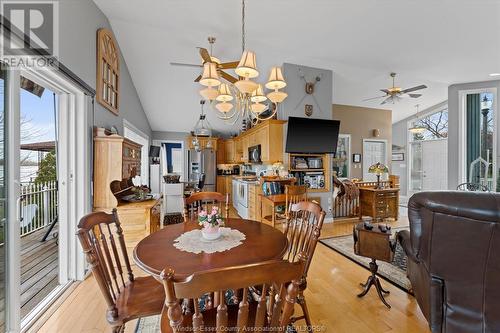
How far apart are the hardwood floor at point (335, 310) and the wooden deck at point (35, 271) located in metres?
0.29

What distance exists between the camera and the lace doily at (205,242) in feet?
4.74

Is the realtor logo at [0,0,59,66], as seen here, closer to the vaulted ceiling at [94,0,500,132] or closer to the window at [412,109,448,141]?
the vaulted ceiling at [94,0,500,132]

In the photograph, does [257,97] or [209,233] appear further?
[257,97]

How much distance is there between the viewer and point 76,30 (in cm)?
239

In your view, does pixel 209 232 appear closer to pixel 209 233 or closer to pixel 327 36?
A: pixel 209 233

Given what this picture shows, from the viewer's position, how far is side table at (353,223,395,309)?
7.02 ft

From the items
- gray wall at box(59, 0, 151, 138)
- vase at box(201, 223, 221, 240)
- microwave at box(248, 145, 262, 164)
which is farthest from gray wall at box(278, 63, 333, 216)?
vase at box(201, 223, 221, 240)

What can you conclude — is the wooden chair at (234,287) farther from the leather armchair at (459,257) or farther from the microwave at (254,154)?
the microwave at (254,154)

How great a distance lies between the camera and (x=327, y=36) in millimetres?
3562

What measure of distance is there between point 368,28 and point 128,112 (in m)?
4.50

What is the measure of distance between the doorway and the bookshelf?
2701mm

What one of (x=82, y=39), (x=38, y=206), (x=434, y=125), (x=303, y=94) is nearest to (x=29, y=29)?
(x=82, y=39)

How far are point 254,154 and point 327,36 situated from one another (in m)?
2.93

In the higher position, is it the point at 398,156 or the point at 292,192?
the point at 398,156
